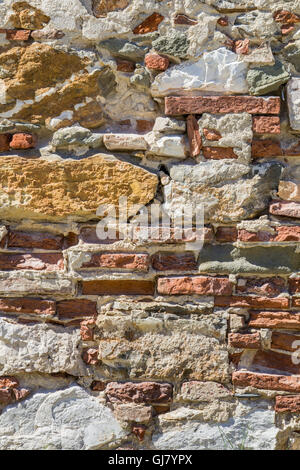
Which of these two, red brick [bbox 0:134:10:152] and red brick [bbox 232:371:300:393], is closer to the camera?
red brick [bbox 232:371:300:393]

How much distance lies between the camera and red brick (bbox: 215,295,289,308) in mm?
1973

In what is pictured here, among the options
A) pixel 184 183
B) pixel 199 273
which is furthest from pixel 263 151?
pixel 199 273

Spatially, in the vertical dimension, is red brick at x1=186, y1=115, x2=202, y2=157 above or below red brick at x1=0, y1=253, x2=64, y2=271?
above

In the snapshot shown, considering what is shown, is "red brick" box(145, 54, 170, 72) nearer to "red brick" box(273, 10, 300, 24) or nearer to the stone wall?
the stone wall

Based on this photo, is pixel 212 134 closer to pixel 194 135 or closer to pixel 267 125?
pixel 194 135

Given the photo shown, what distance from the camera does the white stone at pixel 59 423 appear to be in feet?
6.49

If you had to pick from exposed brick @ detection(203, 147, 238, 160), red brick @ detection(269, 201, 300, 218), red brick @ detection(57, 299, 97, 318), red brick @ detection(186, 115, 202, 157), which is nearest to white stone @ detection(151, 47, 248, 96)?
red brick @ detection(186, 115, 202, 157)

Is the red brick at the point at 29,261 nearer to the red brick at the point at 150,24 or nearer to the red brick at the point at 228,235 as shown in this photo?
the red brick at the point at 228,235

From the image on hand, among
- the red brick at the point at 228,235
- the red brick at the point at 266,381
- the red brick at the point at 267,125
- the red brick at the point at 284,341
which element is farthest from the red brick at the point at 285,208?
the red brick at the point at 266,381

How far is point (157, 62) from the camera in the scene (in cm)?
204

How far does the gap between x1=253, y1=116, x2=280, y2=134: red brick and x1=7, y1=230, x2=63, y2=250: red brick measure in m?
0.84

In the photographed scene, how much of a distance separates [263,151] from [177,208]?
378 mm

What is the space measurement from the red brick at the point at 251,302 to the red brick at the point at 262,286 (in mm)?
22
